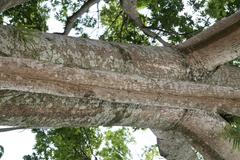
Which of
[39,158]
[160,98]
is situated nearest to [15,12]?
[39,158]

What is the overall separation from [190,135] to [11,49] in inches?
68.4

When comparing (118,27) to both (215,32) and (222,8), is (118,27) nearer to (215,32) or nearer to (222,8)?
(222,8)

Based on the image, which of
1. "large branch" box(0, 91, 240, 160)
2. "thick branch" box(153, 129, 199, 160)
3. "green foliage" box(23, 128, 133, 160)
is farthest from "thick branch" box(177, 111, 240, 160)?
"green foliage" box(23, 128, 133, 160)

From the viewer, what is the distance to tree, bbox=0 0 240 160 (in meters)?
2.64

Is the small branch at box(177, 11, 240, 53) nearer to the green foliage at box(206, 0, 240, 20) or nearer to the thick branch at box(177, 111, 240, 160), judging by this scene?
the thick branch at box(177, 111, 240, 160)

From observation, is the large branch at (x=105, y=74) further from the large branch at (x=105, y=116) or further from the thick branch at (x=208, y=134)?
the thick branch at (x=208, y=134)

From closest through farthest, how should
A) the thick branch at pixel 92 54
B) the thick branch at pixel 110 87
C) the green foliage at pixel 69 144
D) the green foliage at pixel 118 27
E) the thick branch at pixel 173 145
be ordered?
the thick branch at pixel 110 87, the thick branch at pixel 92 54, the thick branch at pixel 173 145, the green foliage at pixel 69 144, the green foliage at pixel 118 27

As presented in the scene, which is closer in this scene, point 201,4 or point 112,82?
point 112,82

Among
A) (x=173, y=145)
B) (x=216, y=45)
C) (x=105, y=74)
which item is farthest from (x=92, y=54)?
(x=173, y=145)

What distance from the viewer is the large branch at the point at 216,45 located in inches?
137

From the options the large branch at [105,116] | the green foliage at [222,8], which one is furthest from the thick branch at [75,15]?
the large branch at [105,116]

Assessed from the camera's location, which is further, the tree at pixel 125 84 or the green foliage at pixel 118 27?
the green foliage at pixel 118 27

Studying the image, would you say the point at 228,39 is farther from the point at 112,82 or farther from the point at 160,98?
the point at 112,82

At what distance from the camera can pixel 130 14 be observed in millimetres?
6309
